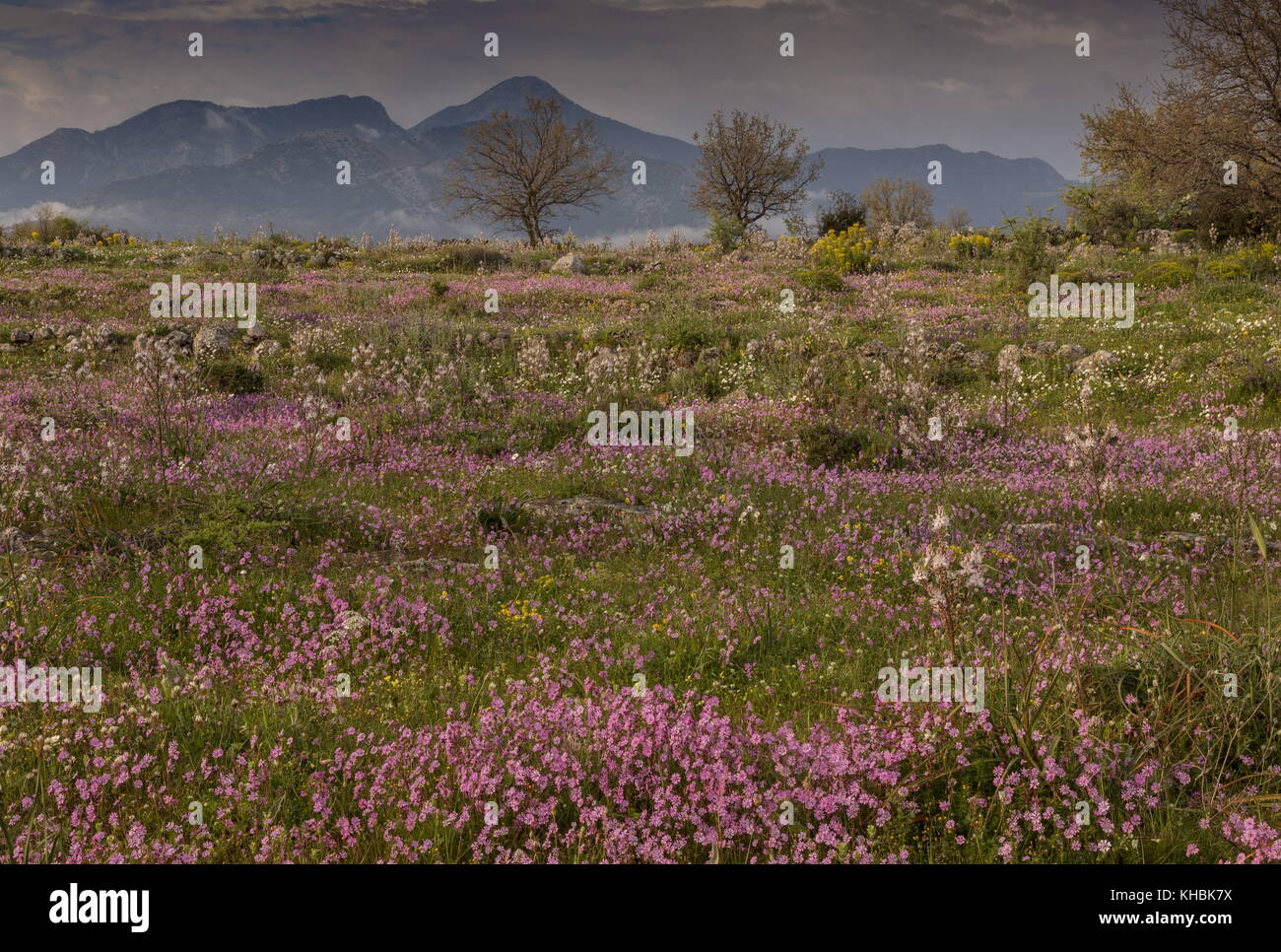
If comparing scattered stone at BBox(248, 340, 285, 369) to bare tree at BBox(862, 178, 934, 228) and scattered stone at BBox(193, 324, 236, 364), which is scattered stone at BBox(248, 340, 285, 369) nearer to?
scattered stone at BBox(193, 324, 236, 364)

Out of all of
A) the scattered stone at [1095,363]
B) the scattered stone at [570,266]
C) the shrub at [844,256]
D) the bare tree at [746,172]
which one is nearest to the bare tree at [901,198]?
the bare tree at [746,172]

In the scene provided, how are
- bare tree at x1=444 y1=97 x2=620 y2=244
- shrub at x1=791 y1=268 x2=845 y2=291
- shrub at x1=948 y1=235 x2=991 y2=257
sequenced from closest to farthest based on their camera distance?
shrub at x1=791 y1=268 x2=845 y2=291, shrub at x1=948 y1=235 x2=991 y2=257, bare tree at x1=444 y1=97 x2=620 y2=244

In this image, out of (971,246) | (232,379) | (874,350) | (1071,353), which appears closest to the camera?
(232,379)

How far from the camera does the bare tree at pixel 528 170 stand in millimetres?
58938

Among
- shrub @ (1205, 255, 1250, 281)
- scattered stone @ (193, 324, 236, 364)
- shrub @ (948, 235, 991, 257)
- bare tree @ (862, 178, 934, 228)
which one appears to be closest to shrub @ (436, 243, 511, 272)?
scattered stone @ (193, 324, 236, 364)

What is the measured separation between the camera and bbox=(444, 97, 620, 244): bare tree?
58.9 metres

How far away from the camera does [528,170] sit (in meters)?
59.3

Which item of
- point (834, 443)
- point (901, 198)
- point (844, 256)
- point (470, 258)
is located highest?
point (901, 198)

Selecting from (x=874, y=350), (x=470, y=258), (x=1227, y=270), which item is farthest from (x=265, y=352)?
(x=1227, y=270)

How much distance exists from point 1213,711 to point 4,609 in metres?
7.32

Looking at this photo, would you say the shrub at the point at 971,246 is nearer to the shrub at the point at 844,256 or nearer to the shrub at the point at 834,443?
the shrub at the point at 844,256

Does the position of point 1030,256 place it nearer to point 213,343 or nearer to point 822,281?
point 822,281

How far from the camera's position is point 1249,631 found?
15.3ft
